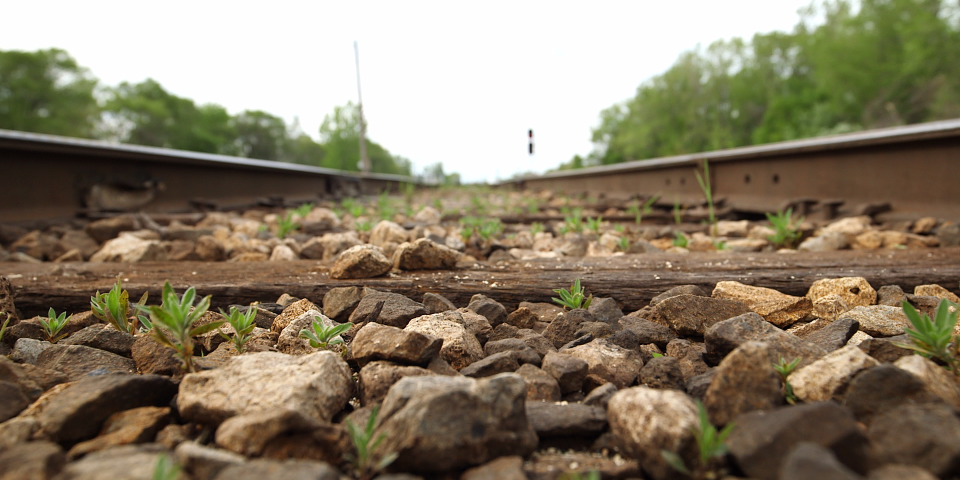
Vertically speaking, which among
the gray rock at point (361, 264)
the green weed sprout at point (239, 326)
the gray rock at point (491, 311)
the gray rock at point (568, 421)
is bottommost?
the gray rock at point (568, 421)

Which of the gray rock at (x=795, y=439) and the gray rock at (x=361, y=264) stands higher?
the gray rock at (x=361, y=264)

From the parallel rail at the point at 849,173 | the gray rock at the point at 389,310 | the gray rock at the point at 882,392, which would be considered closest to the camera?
the gray rock at the point at 882,392

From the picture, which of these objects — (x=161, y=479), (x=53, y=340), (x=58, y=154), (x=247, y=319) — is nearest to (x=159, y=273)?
(x=53, y=340)

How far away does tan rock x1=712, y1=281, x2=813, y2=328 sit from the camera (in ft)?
5.50

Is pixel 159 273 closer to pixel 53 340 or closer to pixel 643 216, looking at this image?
pixel 53 340

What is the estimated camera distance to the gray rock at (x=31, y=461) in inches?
30.7

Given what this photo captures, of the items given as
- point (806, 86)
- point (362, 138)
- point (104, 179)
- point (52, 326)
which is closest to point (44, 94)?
point (362, 138)

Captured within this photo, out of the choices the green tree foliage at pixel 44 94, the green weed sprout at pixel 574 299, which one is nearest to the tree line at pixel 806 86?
the green weed sprout at pixel 574 299

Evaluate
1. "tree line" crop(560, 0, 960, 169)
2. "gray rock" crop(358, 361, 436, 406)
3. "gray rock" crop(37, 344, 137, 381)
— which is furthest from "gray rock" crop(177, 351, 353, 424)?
"tree line" crop(560, 0, 960, 169)

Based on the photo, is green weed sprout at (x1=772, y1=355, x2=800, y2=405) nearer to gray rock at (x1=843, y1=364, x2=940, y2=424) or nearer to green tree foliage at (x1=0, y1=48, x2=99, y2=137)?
gray rock at (x1=843, y1=364, x2=940, y2=424)

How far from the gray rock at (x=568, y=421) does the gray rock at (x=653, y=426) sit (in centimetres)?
3

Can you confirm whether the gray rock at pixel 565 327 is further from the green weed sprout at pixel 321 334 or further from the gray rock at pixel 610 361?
the green weed sprout at pixel 321 334

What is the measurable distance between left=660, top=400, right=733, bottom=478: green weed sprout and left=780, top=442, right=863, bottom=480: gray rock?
0.33ft

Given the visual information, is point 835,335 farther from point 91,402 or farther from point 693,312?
point 91,402
